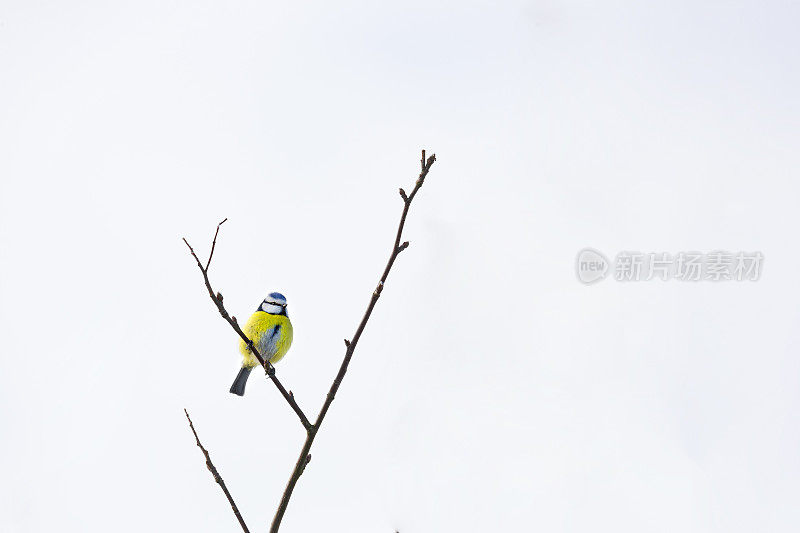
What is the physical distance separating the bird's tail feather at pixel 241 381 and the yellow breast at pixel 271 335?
1.78 feet

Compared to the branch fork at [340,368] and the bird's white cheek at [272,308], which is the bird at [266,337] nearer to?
the bird's white cheek at [272,308]

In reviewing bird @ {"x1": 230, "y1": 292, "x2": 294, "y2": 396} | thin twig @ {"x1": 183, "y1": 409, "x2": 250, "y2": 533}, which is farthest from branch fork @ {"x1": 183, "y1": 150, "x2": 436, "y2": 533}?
bird @ {"x1": 230, "y1": 292, "x2": 294, "y2": 396}

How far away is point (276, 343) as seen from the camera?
932 centimetres

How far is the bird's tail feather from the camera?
32.6 feet

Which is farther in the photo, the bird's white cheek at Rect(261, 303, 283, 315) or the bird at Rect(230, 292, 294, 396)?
the bird's white cheek at Rect(261, 303, 283, 315)

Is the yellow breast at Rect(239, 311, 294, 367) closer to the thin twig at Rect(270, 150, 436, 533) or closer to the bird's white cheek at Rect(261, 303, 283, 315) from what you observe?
the bird's white cheek at Rect(261, 303, 283, 315)

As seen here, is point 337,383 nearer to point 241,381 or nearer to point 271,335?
point 271,335

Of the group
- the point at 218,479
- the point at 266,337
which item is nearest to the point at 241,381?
the point at 266,337

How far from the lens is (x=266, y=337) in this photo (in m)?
9.30

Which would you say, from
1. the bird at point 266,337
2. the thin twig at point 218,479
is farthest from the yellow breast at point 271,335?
the thin twig at point 218,479

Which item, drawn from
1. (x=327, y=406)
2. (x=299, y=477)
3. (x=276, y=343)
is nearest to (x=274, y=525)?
(x=299, y=477)

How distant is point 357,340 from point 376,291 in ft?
1.00

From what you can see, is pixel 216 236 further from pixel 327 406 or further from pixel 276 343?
pixel 276 343

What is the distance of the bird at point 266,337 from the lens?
929 centimetres
